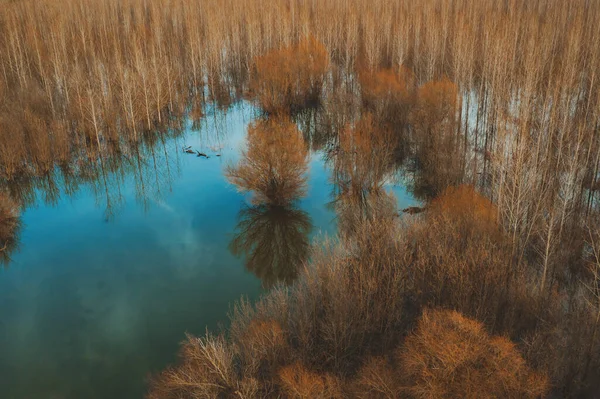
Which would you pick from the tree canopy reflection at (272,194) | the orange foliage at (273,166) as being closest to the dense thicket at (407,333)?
the tree canopy reflection at (272,194)

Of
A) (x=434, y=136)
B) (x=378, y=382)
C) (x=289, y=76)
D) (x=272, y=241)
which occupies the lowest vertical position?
(x=272, y=241)

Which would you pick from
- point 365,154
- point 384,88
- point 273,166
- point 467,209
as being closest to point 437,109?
point 384,88

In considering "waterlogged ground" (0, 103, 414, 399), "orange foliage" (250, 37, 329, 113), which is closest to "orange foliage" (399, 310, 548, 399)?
"waterlogged ground" (0, 103, 414, 399)

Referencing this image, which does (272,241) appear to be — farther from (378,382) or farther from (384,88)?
(384,88)

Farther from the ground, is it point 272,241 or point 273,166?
point 273,166

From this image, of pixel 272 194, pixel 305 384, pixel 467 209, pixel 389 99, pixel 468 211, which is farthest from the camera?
pixel 389 99

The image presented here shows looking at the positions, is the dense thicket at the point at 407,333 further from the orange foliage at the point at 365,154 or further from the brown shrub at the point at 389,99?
the brown shrub at the point at 389,99

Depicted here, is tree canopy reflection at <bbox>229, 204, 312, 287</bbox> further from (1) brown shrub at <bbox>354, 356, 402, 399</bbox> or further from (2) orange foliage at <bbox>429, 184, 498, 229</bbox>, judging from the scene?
(1) brown shrub at <bbox>354, 356, 402, 399</bbox>
